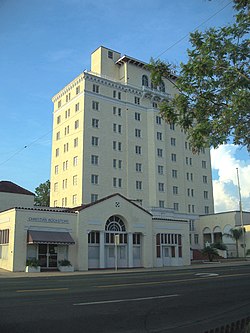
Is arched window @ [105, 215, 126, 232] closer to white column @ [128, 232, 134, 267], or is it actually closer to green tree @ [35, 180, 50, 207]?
white column @ [128, 232, 134, 267]

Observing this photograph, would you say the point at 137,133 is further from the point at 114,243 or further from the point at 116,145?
the point at 114,243

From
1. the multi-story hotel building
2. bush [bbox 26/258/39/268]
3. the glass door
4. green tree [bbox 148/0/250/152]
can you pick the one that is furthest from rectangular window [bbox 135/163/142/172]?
green tree [bbox 148/0/250/152]

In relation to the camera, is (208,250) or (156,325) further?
(208,250)

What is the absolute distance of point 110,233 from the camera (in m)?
36.1

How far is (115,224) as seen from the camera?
36.7 m

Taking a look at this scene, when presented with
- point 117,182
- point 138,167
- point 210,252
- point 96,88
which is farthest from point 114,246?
point 96,88

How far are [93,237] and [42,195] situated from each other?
143 feet

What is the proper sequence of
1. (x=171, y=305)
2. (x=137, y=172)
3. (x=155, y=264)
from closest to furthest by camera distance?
(x=171, y=305) < (x=155, y=264) < (x=137, y=172)

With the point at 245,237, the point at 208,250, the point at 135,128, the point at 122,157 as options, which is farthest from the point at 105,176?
the point at 245,237

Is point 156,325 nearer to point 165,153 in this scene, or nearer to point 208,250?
point 208,250

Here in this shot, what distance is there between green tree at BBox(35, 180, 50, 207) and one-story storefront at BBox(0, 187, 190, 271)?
133ft

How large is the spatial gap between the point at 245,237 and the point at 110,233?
2936 cm

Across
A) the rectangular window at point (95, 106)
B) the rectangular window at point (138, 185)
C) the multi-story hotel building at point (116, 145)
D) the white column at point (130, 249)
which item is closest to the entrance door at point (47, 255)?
the white column at point (130, 249)

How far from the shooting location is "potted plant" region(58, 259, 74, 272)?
102ft
